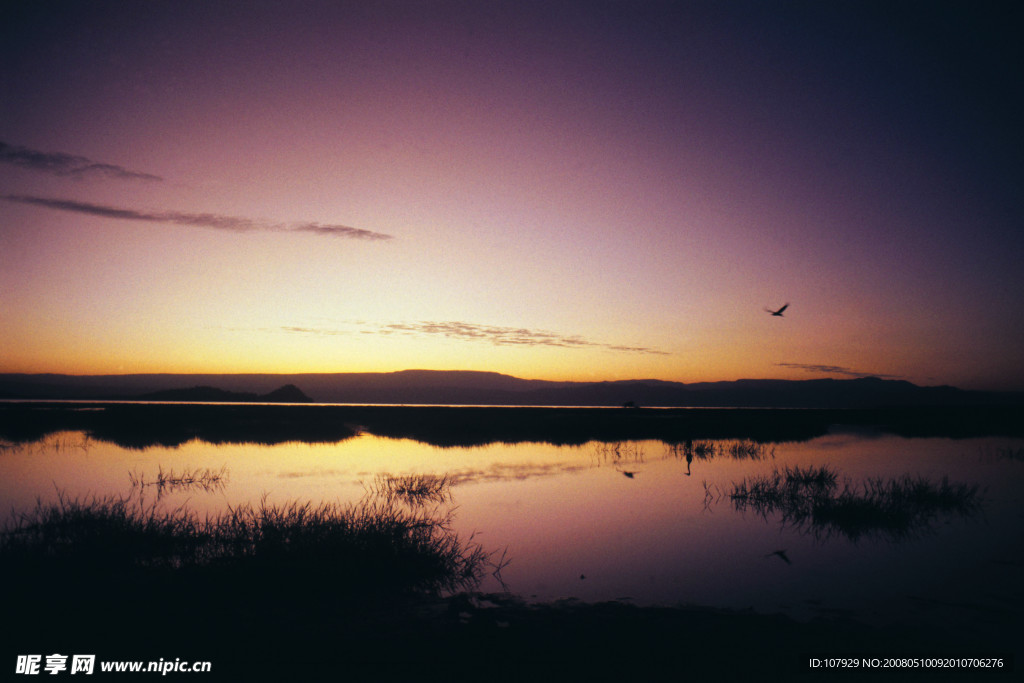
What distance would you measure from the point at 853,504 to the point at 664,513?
6.50 meters

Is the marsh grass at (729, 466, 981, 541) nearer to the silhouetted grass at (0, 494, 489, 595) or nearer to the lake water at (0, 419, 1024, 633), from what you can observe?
the lake water at (0, 419, 1024, 633)

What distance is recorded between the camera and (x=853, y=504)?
18.8 m

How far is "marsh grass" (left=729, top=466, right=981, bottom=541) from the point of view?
17.1m

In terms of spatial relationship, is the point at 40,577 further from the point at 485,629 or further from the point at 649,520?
the point at 649,520

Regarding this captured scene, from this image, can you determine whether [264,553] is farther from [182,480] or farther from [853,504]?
[853,504]

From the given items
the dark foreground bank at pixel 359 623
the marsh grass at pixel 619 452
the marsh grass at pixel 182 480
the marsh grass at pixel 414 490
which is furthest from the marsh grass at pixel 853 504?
the marsh grass at pixel 182 480

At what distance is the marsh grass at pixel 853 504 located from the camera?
56.1 ft

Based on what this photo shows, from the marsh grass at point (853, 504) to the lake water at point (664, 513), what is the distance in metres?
0.17

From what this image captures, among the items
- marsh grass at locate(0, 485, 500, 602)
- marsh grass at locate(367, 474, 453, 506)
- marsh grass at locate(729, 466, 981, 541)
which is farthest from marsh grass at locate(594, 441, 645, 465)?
marsh grass at locate(0, 485, 500, 602)

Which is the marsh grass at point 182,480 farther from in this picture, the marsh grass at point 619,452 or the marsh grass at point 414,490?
the marsh grass at point 619,452

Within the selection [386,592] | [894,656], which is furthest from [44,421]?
[894,656]

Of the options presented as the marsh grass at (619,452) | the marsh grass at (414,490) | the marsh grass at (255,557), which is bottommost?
the marsh grass at (619,452)

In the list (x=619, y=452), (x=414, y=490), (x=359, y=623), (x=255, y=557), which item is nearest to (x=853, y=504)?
(x=414, y=490)

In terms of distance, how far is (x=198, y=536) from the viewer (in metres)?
13.5
